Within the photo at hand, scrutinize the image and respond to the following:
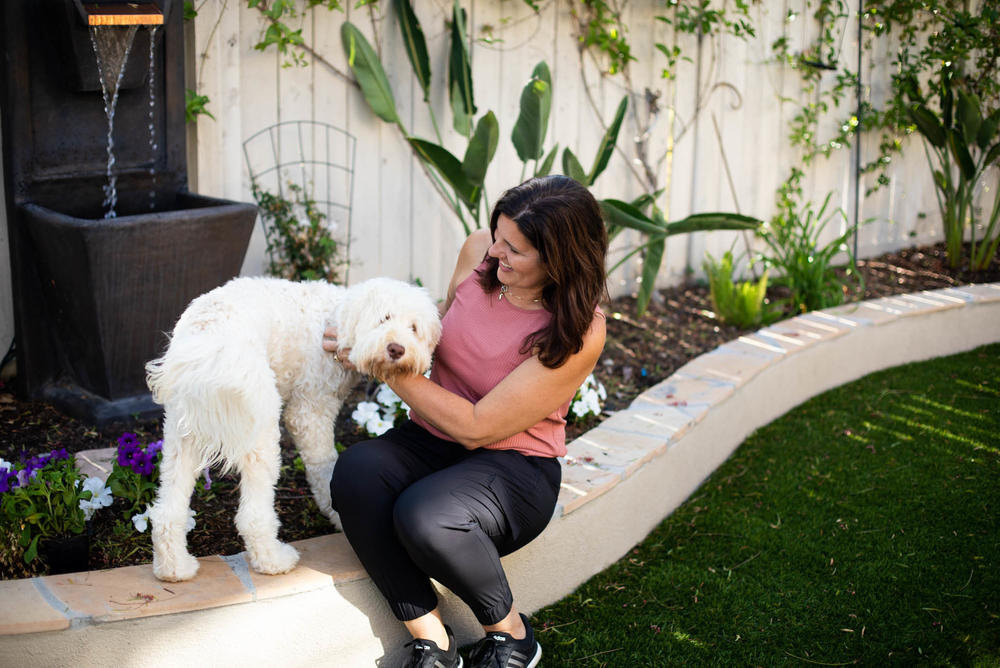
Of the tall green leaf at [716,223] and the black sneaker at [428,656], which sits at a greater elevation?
the tall green leaf at [716,223]

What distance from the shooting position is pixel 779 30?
21.7ft

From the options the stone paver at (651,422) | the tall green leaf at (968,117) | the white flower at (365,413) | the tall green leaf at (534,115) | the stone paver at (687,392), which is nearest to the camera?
the white flower at (365,413)

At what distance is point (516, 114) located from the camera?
5426mm

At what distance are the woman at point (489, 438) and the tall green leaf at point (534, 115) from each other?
1597mm

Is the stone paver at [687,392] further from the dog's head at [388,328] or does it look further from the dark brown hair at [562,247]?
the dog's head at [388,328]

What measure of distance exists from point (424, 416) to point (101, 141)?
6.28 feet

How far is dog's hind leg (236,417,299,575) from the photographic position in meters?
2.47

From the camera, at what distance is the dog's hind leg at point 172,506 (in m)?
2.42

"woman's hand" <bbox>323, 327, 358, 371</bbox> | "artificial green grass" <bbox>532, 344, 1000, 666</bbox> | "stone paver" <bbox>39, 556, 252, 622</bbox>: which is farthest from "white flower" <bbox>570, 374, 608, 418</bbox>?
"stone paver" <bbox>39, 556, 252, 622</bbox>

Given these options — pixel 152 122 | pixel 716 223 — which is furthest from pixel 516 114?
pixel 152 122

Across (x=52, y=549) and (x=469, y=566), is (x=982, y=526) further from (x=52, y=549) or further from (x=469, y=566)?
(x=52, y=549)

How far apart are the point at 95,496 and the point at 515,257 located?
1.44 meters

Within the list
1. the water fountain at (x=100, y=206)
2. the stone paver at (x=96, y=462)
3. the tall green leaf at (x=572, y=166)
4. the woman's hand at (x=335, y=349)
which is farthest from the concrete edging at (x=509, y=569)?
the water fountain at (x=100, y=206)

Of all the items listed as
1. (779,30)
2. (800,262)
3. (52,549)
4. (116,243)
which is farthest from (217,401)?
(779,30)
